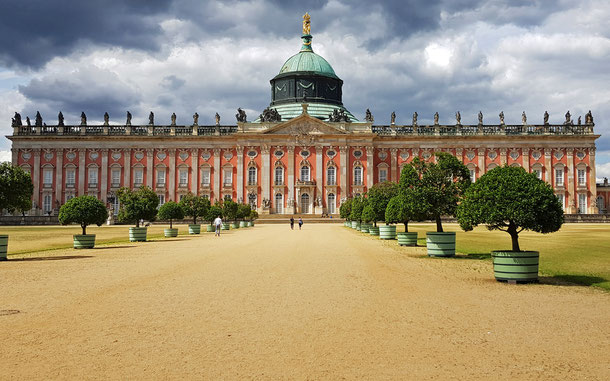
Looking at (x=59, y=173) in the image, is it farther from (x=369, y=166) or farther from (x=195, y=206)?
(x=369, y=166)

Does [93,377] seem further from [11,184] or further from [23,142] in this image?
[23,142]

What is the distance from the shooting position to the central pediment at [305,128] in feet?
238

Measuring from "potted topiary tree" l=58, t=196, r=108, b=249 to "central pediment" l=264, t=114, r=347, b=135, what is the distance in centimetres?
4935

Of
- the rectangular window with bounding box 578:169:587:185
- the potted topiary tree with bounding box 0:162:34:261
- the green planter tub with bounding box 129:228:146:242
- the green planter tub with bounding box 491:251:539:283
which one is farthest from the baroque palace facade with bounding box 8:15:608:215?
the green planter tub with bounding box 491:251:539:283

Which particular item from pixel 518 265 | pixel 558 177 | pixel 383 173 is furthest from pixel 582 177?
pixel 518 265

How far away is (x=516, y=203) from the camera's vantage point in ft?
43.0

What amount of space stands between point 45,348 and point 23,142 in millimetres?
75734

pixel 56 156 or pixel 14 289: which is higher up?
pixel 56 156

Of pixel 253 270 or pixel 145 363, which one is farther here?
pixel 253 270

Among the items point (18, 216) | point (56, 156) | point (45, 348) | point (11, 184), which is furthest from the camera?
point (56, 156)

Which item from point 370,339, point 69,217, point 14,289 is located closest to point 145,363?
point 370,339

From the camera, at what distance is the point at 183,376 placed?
5.81 meters

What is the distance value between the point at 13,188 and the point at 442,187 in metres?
16.4

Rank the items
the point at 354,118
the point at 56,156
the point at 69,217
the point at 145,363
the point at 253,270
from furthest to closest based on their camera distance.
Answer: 1. the point at 354,118
2. the point at 56,156
3. the point at 69,217
4. the point at 253,270
5. the point at 145,363
